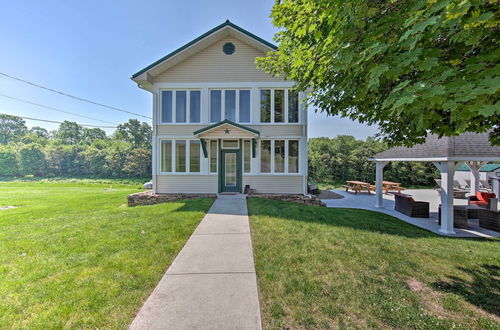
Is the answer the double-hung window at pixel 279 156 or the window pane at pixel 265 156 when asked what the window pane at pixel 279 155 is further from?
the window pane at pixel 265 156

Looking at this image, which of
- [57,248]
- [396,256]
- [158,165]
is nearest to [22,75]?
[158,165]

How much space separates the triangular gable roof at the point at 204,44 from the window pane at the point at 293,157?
4696 mm

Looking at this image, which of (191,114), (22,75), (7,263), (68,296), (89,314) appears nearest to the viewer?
(89,314)

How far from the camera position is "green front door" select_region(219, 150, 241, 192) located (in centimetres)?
1028

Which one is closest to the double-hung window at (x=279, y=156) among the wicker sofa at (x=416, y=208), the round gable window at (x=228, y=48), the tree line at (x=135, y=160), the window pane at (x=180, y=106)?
the window pane at (x=180, y=106)

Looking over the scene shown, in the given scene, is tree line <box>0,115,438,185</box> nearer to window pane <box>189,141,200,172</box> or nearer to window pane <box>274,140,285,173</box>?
window pane <box>274,140,285,173</box>

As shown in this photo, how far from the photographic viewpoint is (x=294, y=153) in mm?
10164

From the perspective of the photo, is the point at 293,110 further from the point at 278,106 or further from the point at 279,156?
the point at 279,156

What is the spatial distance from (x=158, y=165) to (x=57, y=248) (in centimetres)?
648

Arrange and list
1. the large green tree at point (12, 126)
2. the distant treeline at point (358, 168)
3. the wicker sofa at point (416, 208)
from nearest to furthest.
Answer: the wicker sofa at point (416, 208) → the distant treeline at point (358, 168) → the large green tree at point (12, 126)

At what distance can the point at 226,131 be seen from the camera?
949 centimetres

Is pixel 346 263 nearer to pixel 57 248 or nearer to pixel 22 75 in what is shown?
pixel 57 248

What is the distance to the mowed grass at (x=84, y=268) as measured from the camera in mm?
2373

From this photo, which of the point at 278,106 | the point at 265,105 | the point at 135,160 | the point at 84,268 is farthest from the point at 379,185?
the point at 135,160
